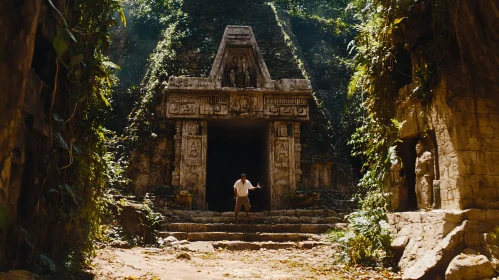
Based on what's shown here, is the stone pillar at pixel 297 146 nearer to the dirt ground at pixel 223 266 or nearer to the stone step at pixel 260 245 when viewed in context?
the stone step at pixel 260 245

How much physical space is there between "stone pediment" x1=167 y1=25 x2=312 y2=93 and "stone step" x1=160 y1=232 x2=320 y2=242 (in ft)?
19.8

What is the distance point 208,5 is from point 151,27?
5253mm

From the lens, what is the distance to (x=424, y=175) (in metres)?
6.42

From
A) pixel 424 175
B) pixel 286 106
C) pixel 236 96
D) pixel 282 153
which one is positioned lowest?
pixel 424 175

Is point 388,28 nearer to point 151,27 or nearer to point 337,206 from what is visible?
point 337,206

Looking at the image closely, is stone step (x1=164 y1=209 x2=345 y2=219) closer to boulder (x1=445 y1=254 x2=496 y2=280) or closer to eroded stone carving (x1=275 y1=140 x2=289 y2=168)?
eroded stone carving (x1=275 y1=140 x2=289 y2=168)

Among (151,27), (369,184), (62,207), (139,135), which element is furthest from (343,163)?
(151,27)

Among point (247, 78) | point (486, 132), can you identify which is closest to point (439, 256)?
point (486, 132)

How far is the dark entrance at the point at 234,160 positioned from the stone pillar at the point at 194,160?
0.96 meters

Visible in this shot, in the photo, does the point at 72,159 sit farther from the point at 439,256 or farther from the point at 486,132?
the point at 486,132

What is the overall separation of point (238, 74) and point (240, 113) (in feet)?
5.45

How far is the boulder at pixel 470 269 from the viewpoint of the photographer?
4.67 m

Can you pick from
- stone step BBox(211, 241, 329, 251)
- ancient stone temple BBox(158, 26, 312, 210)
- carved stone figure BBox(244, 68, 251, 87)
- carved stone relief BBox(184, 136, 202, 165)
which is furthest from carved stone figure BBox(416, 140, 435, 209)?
carved stone figure BBox(244, 68, 251, 87)

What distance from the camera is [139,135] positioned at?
51.2ft
